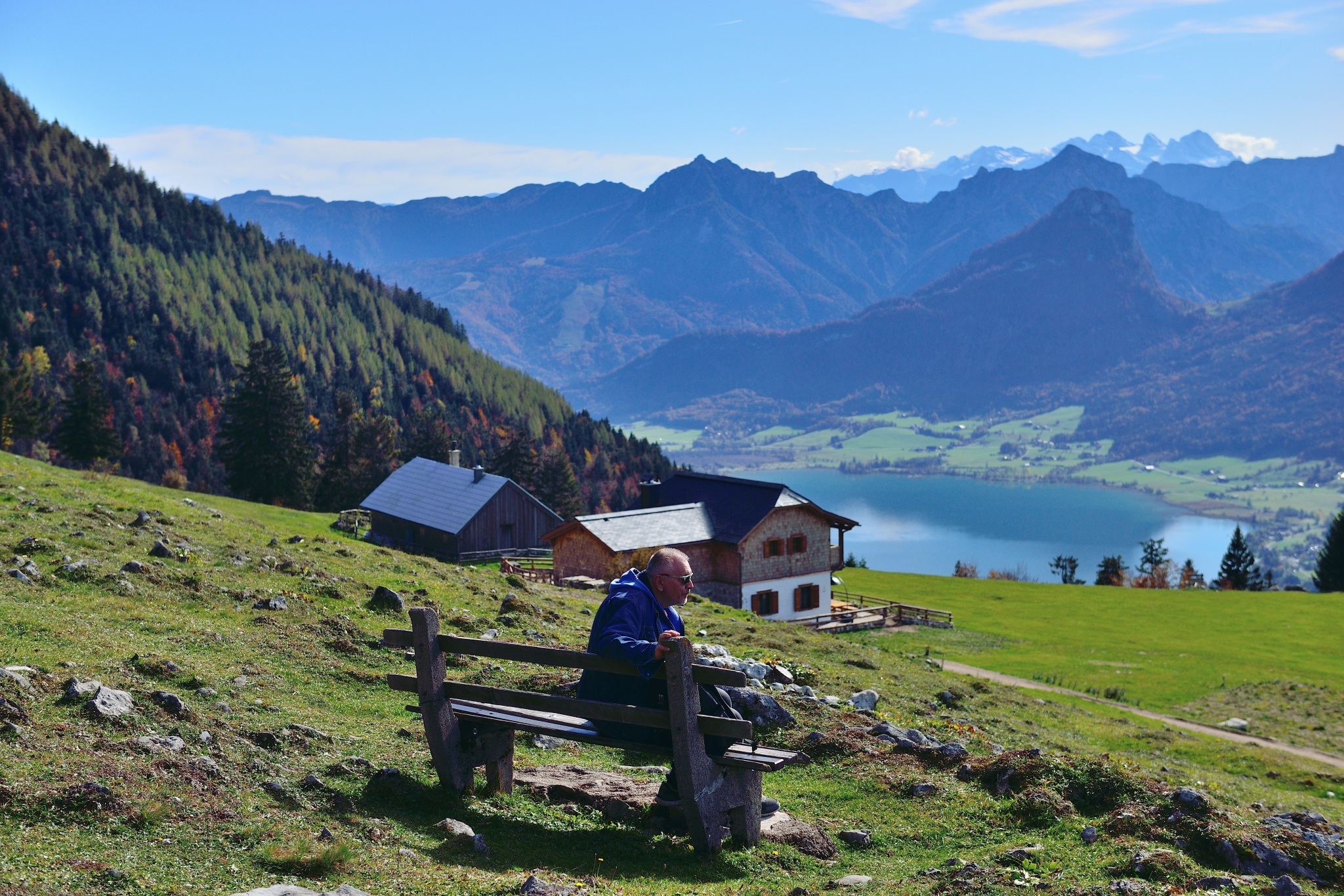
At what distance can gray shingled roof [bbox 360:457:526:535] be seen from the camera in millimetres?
70250

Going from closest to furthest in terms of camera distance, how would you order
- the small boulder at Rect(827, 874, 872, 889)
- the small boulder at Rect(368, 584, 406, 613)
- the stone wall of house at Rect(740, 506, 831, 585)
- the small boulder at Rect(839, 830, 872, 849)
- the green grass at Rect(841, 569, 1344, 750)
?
the small boulder at Rect(827, 874, 872, 889), the small boulder at Rect(839, 830, 872, 849), the small boulder at Rect(368, 584, 406, 613), the green grass at Rect(841, 569, 1344, 750), the stone wall of house at Rect(740, 506, 831, 585)

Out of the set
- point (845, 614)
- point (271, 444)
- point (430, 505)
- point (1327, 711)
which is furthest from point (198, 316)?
point (1327, 711)

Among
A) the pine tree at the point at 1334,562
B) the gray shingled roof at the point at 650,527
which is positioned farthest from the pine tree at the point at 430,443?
the pine tree at the point at 1334,562

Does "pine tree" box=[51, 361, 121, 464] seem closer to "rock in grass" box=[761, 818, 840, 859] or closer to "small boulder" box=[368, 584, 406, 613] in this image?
"small boulder" box=[368, 584, 406, 613]

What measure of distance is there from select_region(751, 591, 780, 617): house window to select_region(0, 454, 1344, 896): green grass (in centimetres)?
3501

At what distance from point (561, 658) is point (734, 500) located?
53038 millimetres

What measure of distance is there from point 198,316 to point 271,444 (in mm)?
123991

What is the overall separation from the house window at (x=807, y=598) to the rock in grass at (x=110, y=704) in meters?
53.2

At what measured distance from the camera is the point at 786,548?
61188mm

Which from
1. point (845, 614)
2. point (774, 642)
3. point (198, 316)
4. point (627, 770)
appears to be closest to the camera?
point (627, 770)

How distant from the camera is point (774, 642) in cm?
3050

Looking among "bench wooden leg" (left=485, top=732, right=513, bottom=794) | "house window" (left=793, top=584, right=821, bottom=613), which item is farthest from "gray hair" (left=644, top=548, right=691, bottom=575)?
"house window" (left=793, top=584, right=821, bottom=613)

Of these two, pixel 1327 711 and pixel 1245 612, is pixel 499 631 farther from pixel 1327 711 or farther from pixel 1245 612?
pixel 1245 612

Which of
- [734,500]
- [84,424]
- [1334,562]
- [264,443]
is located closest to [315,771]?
[734,500]
